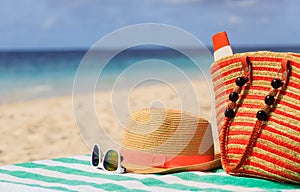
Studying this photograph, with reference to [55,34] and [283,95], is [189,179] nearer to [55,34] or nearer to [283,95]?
[283,95]

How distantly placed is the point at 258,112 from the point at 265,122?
40 millimetres

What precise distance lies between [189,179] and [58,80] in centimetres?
1306

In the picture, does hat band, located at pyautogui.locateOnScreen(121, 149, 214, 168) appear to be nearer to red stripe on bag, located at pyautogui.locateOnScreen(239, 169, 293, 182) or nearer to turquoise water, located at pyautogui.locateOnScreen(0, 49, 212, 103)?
red stripe on bag, located at pyautogui.locateOnScreen(239, 169, 293, 182)

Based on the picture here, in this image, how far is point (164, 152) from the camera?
7.47 ft

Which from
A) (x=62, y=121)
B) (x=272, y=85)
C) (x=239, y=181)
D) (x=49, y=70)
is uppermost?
(x=49, y=70)

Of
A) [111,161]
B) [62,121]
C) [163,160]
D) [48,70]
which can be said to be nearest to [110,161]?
[111,161]

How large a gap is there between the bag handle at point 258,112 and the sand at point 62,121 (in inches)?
8.1

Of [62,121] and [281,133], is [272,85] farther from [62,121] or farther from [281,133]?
[62,121]

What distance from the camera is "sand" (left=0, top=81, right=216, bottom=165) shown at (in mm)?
3846

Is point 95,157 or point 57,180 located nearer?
point 57,180

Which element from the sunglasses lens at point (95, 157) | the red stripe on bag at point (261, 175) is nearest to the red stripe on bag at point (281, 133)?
the red stripe on bag at point (261, 175)

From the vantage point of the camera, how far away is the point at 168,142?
228 cm

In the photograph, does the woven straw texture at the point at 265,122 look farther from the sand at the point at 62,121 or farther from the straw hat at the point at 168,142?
the sand at the point at 62,121

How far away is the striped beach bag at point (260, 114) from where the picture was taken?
2.06 meters
